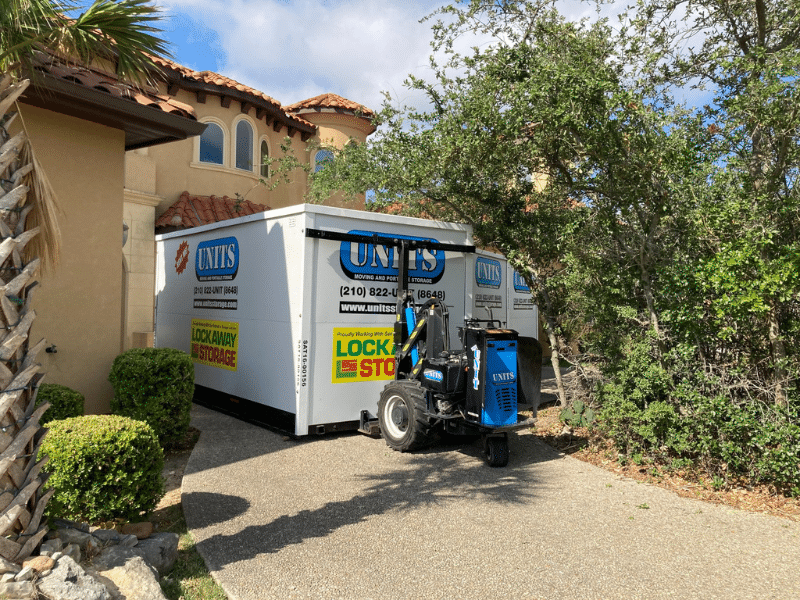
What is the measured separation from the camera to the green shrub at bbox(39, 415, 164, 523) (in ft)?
14.5

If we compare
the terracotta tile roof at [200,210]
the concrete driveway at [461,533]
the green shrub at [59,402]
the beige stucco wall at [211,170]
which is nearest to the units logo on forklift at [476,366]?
the concrete driveway at [461,533]

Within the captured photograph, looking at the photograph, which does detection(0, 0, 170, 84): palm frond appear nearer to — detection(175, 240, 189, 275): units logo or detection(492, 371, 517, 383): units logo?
detection(492, 371, 517, 383): units logo

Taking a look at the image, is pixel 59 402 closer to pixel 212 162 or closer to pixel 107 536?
pixel 107 536

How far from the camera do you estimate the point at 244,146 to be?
16.5 m

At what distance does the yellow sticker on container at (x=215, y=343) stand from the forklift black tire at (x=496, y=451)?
419 centimetres

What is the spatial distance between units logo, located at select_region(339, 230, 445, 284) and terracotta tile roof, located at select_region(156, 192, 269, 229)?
18.5 feet

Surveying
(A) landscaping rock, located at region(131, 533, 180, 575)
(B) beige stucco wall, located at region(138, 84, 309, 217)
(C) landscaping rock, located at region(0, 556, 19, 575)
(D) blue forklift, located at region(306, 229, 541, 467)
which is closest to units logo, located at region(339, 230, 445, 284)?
(D) blue forklift, located at region(306, 229, 541, 467)

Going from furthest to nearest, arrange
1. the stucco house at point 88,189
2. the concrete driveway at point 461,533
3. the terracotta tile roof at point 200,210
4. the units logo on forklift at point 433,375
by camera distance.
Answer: the terracotta tile roof at point 200,210, the units logo on forklift at point 433,375, the stucco house at point 88,189, the concrete driveway at point 461,533

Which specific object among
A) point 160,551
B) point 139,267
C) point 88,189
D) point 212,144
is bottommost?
point 160,551

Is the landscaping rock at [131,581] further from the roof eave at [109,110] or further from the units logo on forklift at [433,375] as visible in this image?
the roof eave at [109,110]

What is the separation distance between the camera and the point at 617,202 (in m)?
7.29

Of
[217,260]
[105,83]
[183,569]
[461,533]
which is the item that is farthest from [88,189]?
[461,533]

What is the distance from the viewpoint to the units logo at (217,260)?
941cm

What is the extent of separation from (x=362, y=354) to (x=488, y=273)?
12.7ft
